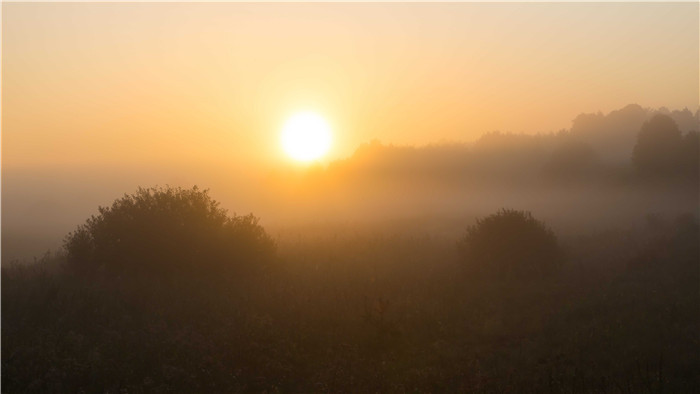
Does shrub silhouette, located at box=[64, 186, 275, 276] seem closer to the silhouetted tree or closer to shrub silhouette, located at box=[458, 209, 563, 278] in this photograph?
shrub silhouette, located at box=[458, 209, 563, 278]

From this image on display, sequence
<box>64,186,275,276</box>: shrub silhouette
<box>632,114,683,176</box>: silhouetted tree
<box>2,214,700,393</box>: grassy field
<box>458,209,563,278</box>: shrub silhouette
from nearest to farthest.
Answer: <box>2,214,700,393</box>: grassy field → <box>64,186,275,276</box>: shrub silhouette → <box>458,209,563,278</box>: shrub silhouette → <box>632,114,683,176</box>: silhouetted tree

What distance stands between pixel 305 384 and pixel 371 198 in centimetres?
5480

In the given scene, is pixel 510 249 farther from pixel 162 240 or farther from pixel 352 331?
pixel 162 240

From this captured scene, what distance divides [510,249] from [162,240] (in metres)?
12.4

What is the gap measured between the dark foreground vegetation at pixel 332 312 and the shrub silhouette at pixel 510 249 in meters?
0.06

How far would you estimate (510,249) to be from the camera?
70.0 feet

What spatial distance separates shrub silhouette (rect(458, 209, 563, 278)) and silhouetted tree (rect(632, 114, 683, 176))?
1296 inches

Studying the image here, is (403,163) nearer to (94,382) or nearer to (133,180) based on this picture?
(133,180)

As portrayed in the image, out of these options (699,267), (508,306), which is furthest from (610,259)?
(508,306)

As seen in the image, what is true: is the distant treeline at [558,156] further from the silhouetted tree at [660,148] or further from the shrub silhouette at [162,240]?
the shrub silhouette at [162,240]

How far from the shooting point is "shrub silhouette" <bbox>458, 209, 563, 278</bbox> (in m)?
20.8

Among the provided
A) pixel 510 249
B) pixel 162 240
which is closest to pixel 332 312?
pixel 162 240

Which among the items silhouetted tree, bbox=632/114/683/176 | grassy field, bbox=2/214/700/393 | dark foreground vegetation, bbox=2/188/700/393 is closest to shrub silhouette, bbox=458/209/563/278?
dark foreground vegetation, bbox=2/188/700/393

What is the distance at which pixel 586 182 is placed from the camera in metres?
58.0
